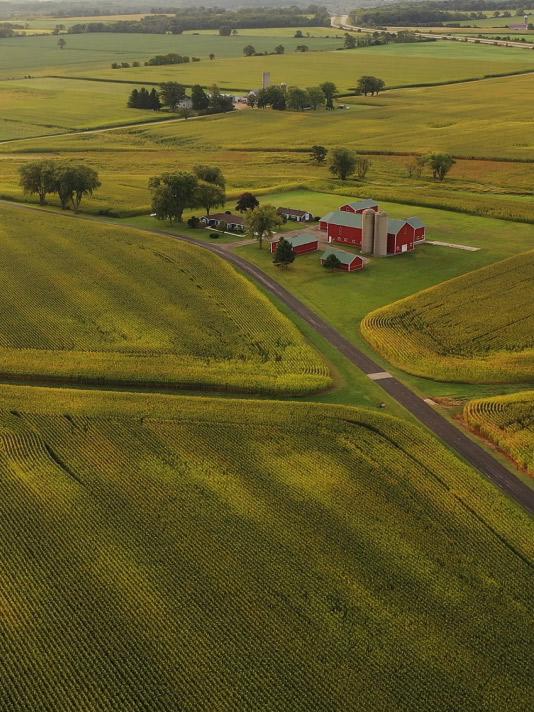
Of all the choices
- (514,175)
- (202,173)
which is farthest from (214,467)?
(514,175)

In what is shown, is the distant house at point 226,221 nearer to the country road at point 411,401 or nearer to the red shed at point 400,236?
the country road at point 411,401

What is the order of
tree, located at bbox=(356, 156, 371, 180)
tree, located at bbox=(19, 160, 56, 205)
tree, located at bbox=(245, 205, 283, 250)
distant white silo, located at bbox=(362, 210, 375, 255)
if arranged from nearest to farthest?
distant white silo, located at bbox=(362, 210, 375, 255), tree, located at bbox=(245, 205, 283, 250), tree, located at bbox=(19, 160, 56, 205), tree, located at bbox=(356, 156, 371, 180)

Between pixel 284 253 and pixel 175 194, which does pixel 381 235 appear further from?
pixel 175 194

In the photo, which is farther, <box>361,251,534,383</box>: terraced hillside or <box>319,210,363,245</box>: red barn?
<box>319,210,363,245</box>: red barn

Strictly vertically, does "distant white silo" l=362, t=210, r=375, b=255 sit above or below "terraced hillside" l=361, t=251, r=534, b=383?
above

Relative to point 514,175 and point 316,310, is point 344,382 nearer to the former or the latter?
point 316,310

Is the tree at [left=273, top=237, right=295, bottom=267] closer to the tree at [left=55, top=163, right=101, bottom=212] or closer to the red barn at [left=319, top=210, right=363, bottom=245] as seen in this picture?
the red barn at [left=319, top=210, right=363, bottom=245]

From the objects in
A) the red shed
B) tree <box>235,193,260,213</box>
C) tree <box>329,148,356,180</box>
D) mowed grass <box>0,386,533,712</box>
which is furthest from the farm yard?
tree <box>329,148,356,180</box>

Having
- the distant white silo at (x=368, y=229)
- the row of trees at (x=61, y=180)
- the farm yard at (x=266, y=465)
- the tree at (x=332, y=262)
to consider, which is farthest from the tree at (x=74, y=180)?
the tree at (x=332, y=262)
